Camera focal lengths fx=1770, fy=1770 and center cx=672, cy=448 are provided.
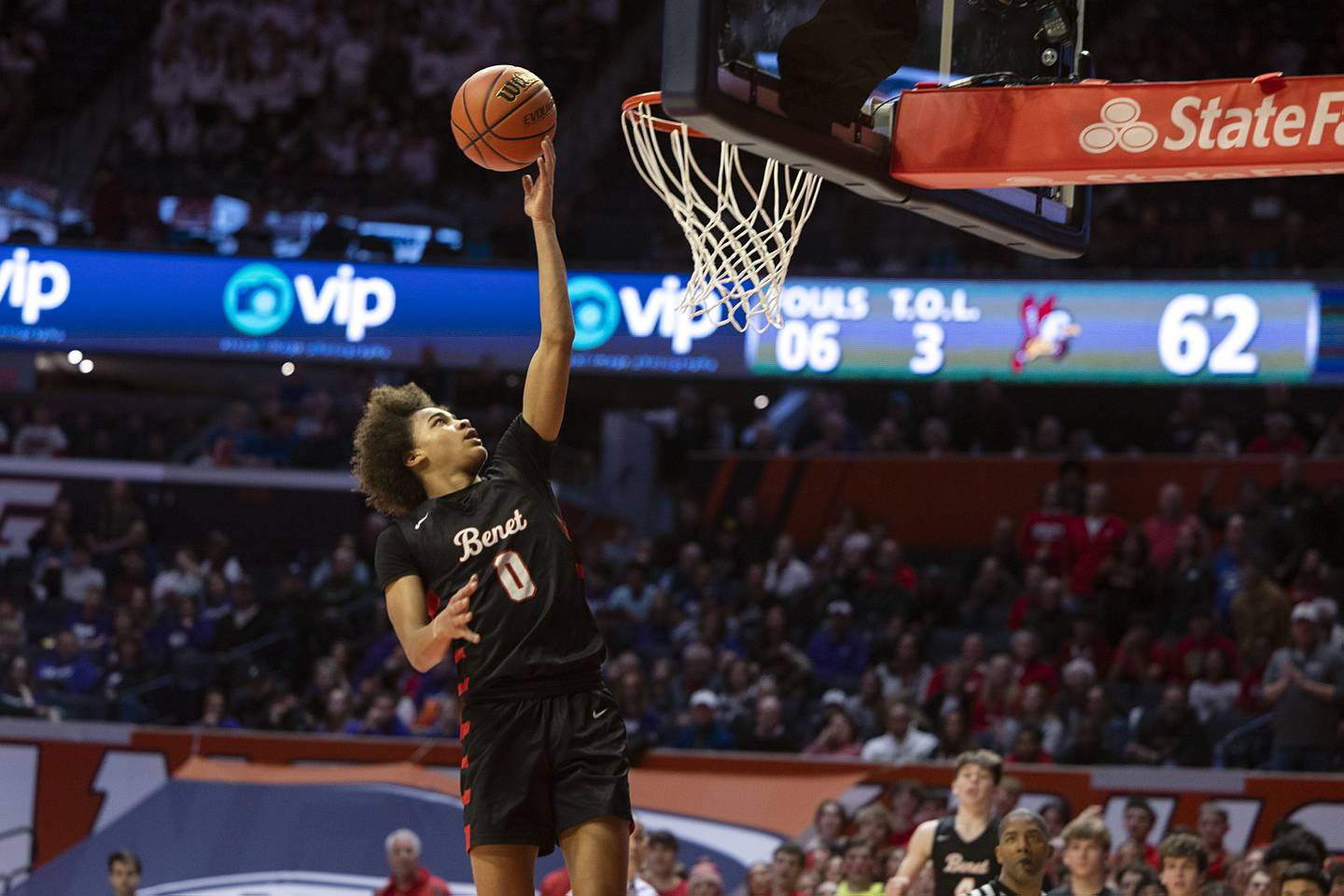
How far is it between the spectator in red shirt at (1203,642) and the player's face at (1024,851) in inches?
288

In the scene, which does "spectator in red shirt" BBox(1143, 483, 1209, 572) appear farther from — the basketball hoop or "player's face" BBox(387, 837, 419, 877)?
the basketball hoop

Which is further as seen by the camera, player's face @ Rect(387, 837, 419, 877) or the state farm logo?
player's face @ Rect(387, 837, 419, 877)

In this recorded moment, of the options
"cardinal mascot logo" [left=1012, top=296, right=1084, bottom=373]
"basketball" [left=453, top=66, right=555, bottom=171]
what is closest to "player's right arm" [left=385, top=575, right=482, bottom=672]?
"basketball" [left=453, top=66, right=555, bottom=171]

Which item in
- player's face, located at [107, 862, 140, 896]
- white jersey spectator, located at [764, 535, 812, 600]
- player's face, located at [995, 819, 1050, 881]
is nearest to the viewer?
player's face, located at [995, 819, 1050, 881]

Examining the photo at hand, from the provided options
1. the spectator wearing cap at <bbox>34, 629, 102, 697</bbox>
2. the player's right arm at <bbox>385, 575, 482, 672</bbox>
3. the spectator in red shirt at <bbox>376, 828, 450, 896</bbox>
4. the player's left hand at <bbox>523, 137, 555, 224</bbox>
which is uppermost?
the player's left hand at <bbox>523, 137, 555, 224</bbox>

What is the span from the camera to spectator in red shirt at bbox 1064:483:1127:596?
15016 mm

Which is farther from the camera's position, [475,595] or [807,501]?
[807,501]

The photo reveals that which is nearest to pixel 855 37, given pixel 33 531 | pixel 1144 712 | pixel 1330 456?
pixel 1144 712

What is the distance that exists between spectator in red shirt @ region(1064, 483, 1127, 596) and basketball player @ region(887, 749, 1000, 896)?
7.50 m

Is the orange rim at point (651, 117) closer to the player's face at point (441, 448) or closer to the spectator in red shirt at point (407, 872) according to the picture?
the player's face at point (441, 448)

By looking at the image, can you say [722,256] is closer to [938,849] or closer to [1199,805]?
[938,849]

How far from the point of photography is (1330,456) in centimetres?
1639

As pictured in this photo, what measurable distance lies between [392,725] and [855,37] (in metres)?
9.27

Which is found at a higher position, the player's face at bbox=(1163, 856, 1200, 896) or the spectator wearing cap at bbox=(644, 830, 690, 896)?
the player's face at bbox=(1163, 856, 1200, 896)
